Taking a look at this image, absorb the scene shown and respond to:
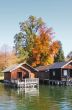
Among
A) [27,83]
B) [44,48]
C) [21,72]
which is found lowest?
[27,83]

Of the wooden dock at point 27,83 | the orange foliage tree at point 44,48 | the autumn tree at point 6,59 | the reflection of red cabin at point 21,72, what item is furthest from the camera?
the autumn tree at point 6,59

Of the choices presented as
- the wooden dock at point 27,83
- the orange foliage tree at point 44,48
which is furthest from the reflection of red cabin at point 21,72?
the orange foliage tree at point 44,48

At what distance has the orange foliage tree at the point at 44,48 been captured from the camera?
4021 inches

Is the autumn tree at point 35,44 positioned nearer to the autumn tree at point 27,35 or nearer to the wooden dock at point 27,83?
the autumn tree at point 27,35

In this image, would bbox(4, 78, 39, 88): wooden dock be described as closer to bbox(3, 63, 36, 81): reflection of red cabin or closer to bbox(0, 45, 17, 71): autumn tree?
bbox(3, 63, 36, 81): reflection of red cabin

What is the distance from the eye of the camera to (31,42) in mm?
105562

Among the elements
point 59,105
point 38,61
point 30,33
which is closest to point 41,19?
point 30,33

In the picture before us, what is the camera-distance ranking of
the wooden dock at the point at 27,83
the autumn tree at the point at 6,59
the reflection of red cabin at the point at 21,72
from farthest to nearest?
1. the autumn tree at the point at 6,59
2. the reflection of red cabin at the point at 21,72
3. the wooden dock at the point at 27,83

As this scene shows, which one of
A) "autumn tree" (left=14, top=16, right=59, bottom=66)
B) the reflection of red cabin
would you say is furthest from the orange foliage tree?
the reflection of red cabin

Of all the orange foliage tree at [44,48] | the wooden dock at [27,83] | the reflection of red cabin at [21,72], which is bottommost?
the wooden dock at [27,83]

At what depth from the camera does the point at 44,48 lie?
102125mm

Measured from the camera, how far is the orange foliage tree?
102 meters

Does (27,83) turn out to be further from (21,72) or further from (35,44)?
(35,44)

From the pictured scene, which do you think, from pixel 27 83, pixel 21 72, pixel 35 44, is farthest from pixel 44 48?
pixel 27 83
